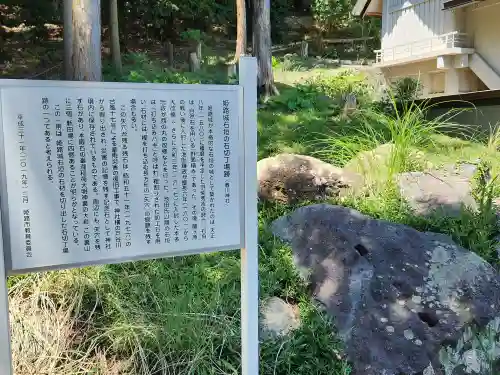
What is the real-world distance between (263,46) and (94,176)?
10.2 metres

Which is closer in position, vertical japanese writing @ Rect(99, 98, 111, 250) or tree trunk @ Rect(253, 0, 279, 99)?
vertical japanese writing @ Rect(99, 98, 111, 250)

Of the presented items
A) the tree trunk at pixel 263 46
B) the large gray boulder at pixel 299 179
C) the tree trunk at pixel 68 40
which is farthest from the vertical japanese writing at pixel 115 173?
the tree trunk at pixel 263 46

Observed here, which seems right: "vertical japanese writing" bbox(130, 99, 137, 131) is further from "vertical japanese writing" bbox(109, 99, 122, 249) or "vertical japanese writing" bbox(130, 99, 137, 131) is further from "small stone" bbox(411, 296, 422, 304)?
"small stone" bbox(411, 296, 422, 304)

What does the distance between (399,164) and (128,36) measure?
56.1 ft

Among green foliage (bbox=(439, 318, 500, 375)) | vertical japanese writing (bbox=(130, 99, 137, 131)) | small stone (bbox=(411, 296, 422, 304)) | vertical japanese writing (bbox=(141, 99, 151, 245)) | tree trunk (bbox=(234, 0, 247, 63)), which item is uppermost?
tree trunk (bbox=(234, 0, 247, 63))

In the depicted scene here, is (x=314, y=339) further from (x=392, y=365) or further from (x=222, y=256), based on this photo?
(x=222, y=256)

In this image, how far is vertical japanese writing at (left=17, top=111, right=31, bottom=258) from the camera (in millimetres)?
2195

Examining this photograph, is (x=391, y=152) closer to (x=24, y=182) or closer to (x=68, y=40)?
(x=24, y=182)

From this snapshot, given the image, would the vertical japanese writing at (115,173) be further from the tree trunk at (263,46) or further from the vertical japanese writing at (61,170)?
the tree trunk at (263,46)

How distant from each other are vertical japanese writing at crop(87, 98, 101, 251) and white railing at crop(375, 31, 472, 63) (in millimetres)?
11263

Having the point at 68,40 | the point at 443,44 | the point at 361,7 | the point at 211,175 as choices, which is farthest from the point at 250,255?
the point at 361,7

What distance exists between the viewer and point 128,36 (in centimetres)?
2030

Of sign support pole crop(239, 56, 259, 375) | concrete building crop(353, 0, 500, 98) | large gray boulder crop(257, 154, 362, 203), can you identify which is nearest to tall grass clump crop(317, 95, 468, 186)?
large gray boulder crop(257, 154, 362, 203)

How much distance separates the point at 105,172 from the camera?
237 cm
